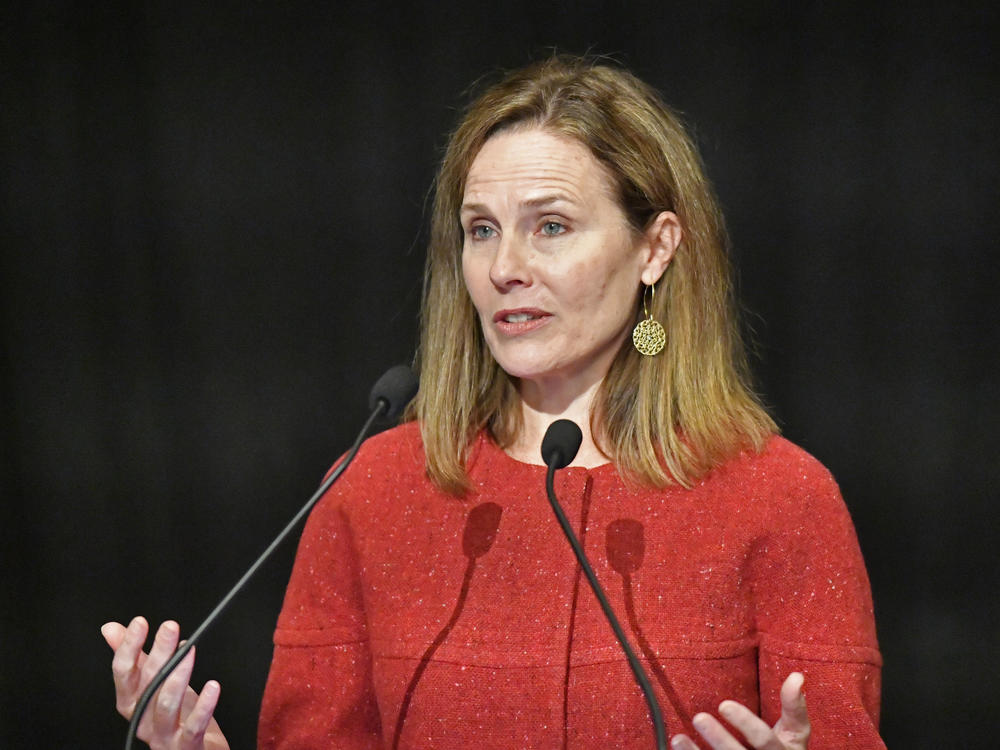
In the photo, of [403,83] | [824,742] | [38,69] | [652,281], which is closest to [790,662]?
[824,742]

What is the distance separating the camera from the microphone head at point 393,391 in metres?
1.60

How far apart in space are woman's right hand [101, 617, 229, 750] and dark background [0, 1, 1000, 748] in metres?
1.09

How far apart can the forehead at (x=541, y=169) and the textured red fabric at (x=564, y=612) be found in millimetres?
410

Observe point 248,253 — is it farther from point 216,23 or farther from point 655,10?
point 655,10

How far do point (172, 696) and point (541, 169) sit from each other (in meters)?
0.88

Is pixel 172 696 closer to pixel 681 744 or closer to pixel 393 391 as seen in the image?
pixel 393 391

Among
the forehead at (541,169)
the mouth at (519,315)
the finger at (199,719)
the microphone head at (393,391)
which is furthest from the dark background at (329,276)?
the finger at (199,719)

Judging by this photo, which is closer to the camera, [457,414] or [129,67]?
[457,414]

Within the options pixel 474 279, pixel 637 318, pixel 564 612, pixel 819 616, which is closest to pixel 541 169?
pixel 474 279

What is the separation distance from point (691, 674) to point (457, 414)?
55 centimetres

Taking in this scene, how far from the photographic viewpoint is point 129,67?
103 inches

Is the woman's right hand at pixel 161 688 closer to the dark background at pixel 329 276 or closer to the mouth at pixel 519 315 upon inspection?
the mouth at pixel 519 315

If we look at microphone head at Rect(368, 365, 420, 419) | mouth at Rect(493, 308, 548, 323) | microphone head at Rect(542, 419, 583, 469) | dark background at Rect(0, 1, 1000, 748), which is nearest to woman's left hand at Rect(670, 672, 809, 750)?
microphone head at Rect(542, 419, 583, 469)

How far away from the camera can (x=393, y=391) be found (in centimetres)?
161
